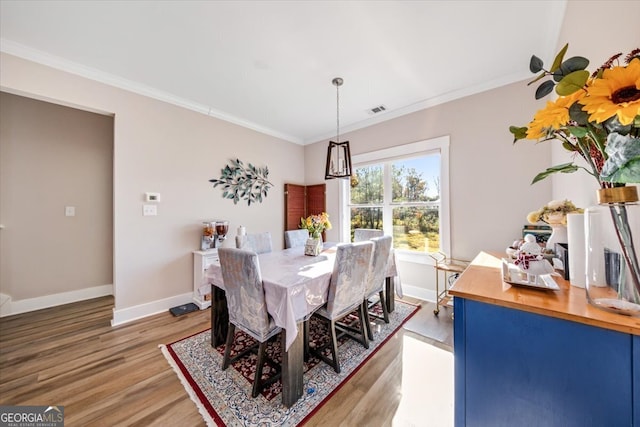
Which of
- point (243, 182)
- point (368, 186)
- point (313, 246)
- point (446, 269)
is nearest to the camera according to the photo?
point (313, 246)

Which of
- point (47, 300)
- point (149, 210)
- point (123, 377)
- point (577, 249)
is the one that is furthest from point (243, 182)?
point (577, 249)

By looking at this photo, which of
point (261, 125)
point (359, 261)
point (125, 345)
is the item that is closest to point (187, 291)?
point (125, 345)

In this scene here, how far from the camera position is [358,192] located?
13.6ft

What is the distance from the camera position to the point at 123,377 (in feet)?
5.81

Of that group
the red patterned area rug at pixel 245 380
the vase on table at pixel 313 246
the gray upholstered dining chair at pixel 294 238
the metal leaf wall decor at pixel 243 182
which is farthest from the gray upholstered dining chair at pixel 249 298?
the metal leaf wall decor at pixel 243 182

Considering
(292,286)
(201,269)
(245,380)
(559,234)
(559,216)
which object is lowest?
(245,380)

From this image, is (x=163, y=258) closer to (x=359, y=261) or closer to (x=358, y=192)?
(x=359, y=261)

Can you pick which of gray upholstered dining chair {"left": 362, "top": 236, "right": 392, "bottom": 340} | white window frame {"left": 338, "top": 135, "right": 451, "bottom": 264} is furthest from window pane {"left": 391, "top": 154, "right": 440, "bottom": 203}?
gray upholstered dining chair {"left": 362, "top": 236, "right": 392, "bottom": 340}

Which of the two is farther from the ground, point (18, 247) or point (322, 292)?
point (18, 247)

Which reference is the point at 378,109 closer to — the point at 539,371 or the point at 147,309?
the point at 539,371

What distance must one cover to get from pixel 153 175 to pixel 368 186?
10.4 ft

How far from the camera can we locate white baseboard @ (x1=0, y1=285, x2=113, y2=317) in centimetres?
278

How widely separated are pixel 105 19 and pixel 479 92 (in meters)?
3.84

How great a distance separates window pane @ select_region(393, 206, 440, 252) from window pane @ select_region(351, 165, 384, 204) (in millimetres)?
440
